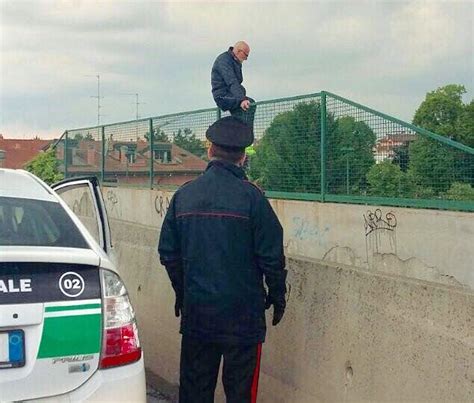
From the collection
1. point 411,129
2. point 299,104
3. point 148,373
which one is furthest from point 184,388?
point 299,104

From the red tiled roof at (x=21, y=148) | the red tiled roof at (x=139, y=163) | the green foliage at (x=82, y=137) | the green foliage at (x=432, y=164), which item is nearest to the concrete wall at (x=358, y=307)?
the green foliage at (x=432, y=164)

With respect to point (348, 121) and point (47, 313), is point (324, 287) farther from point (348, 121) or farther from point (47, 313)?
point (348, 121)

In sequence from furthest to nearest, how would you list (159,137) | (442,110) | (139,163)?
1. (442,110)
2. (139,163)
3. (159,137)

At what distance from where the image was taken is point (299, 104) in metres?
7.52

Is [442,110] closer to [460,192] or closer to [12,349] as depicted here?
[460,192]

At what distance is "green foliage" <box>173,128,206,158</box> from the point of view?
30.7 feet

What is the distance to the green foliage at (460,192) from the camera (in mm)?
6305

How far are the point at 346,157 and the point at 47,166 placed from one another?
11.1 m

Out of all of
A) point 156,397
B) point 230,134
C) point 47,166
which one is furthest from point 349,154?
point 47,166

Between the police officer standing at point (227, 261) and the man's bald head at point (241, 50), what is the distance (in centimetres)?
443

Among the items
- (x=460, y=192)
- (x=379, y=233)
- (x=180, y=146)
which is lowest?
(x=379, y=233)

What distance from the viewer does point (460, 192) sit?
6391mm

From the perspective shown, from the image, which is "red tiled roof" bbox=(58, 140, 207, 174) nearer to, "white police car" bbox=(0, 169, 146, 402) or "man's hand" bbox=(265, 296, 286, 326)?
"man's hand" bbox=(265, 296, 286, 326)

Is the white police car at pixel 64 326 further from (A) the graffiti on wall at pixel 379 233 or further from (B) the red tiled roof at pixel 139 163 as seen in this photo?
(B) the red tiled roof at pixel 139 163
